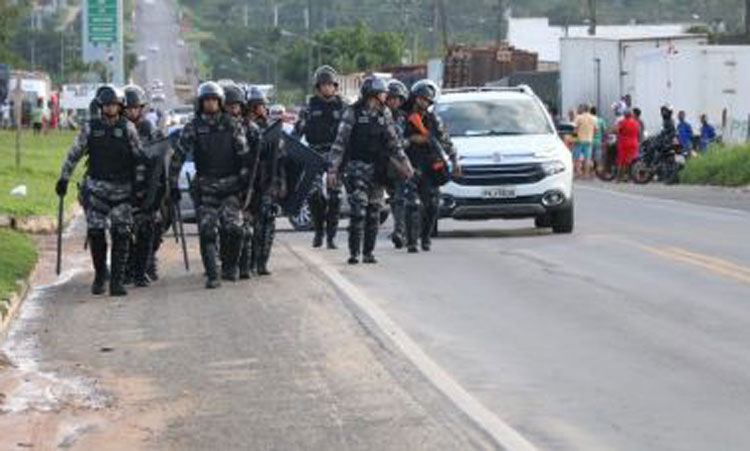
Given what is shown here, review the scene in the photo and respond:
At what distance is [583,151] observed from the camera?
4581cm

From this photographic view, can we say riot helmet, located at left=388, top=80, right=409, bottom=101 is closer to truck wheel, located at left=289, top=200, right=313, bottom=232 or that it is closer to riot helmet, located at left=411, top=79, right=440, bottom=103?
riot helmet, located at left=411, top=79, right=440, bottom=103

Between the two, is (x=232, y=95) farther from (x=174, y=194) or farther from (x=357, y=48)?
(x=357, y=48)

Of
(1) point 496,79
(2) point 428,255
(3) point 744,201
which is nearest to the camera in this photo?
(2) point 428,255

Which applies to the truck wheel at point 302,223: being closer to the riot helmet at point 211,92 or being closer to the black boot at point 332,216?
the black boot at point 332,216

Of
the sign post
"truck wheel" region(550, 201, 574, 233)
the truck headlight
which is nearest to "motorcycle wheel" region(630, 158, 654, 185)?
the sign post

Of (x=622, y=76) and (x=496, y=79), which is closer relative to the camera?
(x=622, y=76)

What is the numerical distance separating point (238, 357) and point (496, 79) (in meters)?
61.5

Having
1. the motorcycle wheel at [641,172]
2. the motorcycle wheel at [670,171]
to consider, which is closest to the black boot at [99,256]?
the motorcycle wheel at [670,171]

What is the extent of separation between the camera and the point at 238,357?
43.6 feet

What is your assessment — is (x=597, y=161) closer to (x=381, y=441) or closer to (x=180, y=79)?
(x=381, y=441)

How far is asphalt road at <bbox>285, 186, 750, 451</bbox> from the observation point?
34.6 feet

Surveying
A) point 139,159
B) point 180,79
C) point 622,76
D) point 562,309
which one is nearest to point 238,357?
point 562,309

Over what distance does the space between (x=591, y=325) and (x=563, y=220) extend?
953 centimetres

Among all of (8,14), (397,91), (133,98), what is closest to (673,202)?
(397,91)
